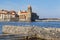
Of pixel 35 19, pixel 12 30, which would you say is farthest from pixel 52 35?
pixel 35 19

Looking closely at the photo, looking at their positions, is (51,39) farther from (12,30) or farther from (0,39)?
(12,30)

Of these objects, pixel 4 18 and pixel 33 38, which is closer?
pixel 33 38

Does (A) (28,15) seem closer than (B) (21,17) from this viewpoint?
Yes

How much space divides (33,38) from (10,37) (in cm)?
216

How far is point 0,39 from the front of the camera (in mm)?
20141

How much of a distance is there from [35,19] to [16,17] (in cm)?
1271

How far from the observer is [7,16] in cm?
15088

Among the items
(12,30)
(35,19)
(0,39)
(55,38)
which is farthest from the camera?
(35,19)

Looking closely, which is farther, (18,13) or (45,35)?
(18,13)

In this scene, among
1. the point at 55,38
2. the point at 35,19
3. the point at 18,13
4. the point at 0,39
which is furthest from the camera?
the point at 18,13

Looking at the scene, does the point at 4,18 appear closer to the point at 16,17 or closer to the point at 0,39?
the point at 16,17

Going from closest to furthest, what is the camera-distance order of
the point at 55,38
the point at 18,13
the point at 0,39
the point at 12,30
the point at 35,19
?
the point at 55,38 → the point at 0,39 → the point at 12,30 → the point at 35,19 → the point at 18,13

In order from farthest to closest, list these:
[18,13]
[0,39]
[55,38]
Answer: [18,13]
[0,39]
[55,38]

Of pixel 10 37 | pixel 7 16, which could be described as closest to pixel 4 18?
pixel 7 16
